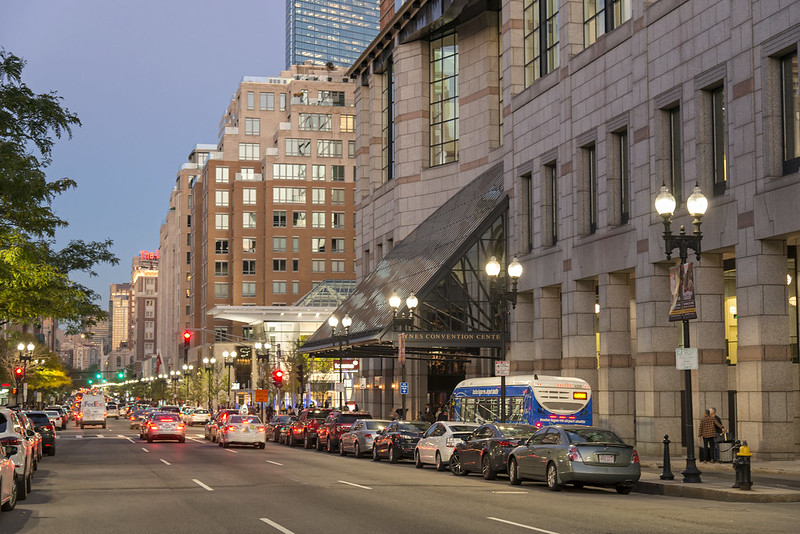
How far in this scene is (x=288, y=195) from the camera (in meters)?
149

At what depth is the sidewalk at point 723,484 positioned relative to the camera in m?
21.4

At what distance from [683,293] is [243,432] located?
26486 mm

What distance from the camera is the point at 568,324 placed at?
46.1 meters

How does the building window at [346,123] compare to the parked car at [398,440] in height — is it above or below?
above

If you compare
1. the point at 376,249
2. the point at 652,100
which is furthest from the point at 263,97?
the point at 652,100

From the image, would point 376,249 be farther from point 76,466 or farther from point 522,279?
point 76,466

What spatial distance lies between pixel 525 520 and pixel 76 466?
1949 centimetres

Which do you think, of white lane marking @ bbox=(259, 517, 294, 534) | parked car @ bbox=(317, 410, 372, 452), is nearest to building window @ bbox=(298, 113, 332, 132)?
parked car @ bbox=(317, 410, 372, 452)

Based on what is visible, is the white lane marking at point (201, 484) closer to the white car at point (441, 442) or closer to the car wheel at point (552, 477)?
the car wheel at point (552, 477)

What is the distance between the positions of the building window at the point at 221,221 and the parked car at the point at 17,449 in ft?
441

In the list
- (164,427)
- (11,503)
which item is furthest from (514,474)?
(164,427)

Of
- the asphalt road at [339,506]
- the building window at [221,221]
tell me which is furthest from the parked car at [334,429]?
the building window at [221,221]

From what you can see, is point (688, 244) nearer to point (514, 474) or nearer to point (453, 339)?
point (514, 474)

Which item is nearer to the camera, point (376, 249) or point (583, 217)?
point (583, 217)
